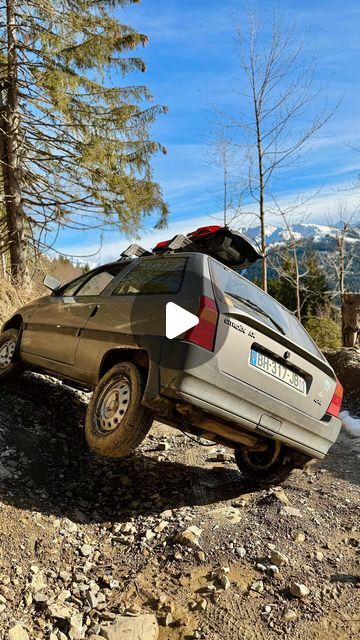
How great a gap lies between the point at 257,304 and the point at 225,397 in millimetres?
926

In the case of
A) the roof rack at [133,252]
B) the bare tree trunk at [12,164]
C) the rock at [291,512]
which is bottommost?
the rock at [291,512]

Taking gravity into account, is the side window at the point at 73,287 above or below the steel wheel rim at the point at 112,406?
above

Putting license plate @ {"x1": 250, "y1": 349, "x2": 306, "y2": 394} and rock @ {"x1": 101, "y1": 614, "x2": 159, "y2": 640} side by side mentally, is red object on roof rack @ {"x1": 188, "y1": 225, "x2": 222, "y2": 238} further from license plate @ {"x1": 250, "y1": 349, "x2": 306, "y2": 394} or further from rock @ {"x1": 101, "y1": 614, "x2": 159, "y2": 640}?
rock @ {"x1": 101, "y1": 614, "x2": 159, "y2": 640}

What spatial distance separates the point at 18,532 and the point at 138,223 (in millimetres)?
10180

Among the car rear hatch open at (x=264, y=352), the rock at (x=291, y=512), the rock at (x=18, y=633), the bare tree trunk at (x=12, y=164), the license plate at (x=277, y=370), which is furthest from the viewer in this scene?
the bare tree trunk at (x=12, y=164)

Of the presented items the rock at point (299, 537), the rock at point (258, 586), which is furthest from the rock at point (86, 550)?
the rock at point (299, 537)

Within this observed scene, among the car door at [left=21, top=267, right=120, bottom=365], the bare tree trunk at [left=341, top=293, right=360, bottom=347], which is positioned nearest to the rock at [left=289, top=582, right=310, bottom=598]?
the car door at [left=21, top=267, right=120, bottom=365]

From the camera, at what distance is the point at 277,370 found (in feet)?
11.1

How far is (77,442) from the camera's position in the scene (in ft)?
15.4

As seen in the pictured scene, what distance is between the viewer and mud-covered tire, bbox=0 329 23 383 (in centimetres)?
538

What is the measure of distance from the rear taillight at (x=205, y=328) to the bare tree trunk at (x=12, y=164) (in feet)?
29.2

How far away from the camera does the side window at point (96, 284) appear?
427 centimetres

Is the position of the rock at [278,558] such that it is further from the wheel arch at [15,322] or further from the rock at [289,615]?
the wheel arch at [15,322]

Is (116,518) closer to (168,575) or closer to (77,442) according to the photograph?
(168,575)
